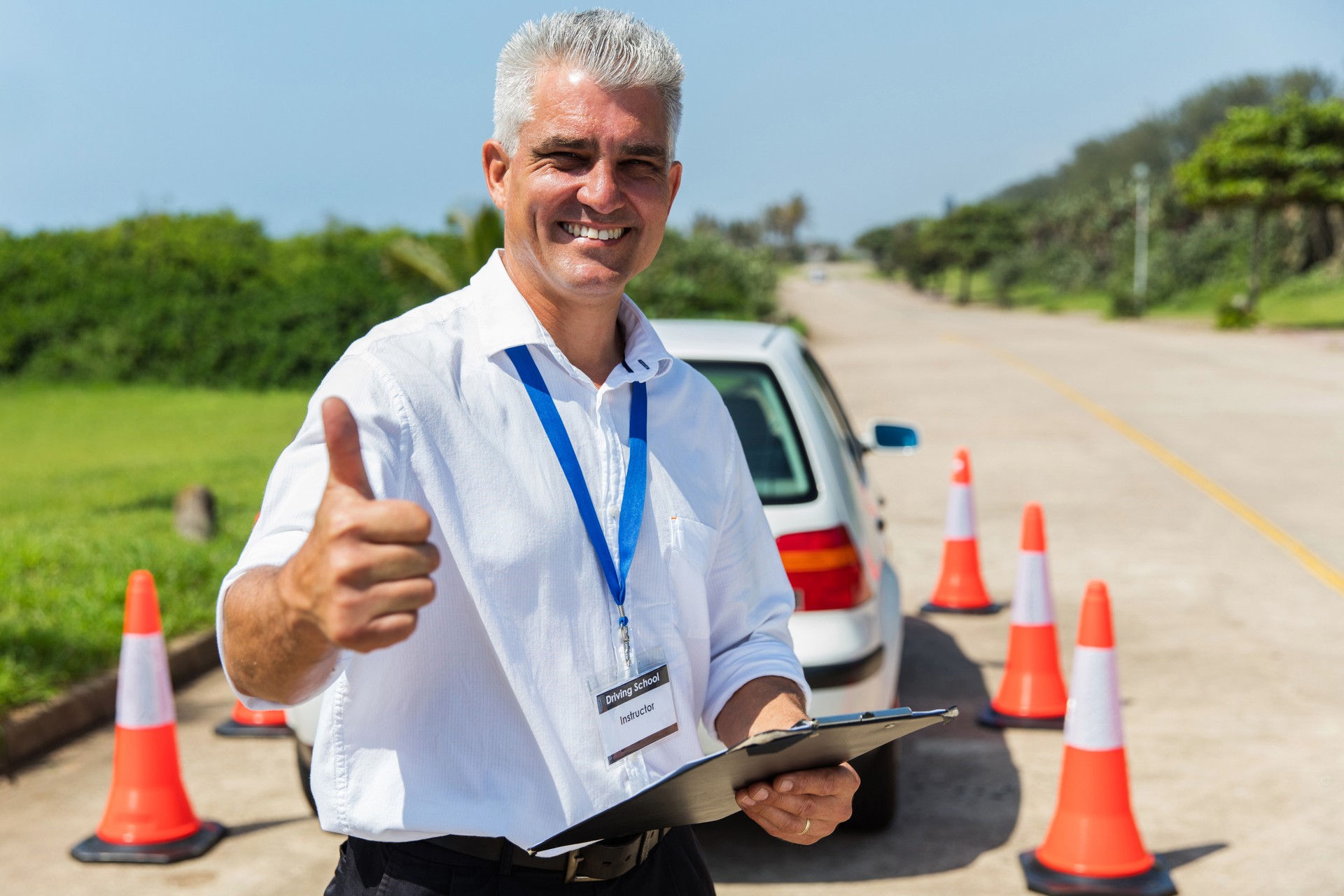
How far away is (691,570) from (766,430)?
9.31 ft

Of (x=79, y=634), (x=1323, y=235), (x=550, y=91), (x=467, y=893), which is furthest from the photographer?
(x=1323, y=235)


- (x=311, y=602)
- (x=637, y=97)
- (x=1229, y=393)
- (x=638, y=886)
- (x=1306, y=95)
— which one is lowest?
(x=1229, y=393)

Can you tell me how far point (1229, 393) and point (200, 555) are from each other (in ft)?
49.2

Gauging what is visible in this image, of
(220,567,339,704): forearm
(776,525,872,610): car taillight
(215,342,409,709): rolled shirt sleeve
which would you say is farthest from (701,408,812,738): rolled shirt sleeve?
(776,525,872,610): car taillight

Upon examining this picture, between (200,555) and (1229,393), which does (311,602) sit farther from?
(1229,393)

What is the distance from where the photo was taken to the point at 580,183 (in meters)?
1.86

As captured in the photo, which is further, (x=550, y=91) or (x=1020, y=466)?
(x=1020, y=466)

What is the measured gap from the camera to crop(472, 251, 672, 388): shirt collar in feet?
5.75

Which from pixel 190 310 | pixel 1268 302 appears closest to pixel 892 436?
pixel 190 310

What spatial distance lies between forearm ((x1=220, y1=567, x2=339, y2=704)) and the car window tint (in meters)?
3.99

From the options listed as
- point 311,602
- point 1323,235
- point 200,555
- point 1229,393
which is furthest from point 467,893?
point 1323,235

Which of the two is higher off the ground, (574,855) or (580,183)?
(580,183)

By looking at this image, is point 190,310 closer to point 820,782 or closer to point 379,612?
point 820,782

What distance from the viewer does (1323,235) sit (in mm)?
50500
